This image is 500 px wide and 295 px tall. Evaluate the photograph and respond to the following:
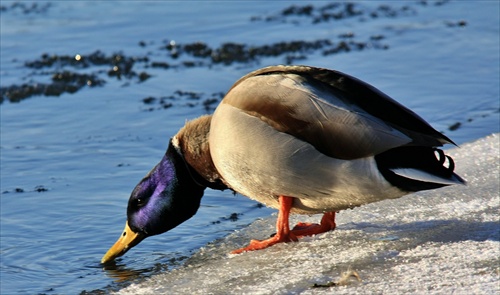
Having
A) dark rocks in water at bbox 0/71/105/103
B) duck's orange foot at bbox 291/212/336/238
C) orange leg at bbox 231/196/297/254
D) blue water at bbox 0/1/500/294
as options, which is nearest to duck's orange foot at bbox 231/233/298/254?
orange leg at bbox 231/196/297/254

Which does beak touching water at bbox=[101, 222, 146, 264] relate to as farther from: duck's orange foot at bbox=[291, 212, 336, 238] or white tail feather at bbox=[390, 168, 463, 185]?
white tail feather at bbox=[390, 168, 463, 185]

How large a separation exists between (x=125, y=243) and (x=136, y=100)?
9.85ft

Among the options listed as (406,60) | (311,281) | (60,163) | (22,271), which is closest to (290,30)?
(406,60)

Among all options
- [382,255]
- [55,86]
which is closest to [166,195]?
[382,255]

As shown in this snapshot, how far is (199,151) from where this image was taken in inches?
191

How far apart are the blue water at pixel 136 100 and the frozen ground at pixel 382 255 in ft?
1.60

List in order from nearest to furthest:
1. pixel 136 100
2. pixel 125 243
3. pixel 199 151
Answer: pixel 199 151 → pixel 125 243 → pixel 136 100

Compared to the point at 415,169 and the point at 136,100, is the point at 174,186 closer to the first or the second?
the point at 415,169

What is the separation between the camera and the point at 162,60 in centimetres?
883

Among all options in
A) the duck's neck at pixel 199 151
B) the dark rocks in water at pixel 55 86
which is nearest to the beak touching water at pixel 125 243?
the duck's neck at pixel 199 151

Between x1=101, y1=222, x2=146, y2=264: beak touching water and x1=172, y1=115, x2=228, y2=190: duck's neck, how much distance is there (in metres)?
0.46

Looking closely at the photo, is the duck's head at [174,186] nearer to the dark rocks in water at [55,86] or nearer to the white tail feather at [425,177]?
the white tail feather at [425,177]

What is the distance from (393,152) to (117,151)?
10.2 ft

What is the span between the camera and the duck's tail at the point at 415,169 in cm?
414
